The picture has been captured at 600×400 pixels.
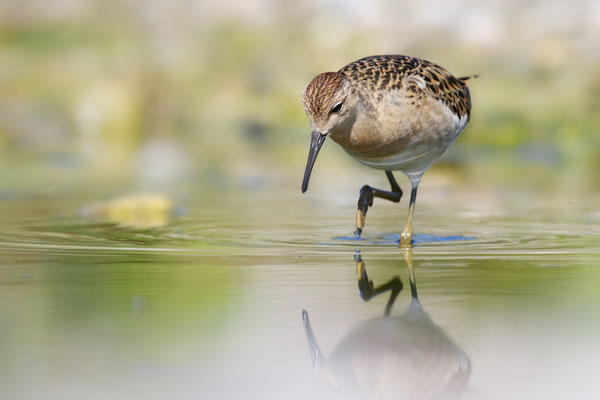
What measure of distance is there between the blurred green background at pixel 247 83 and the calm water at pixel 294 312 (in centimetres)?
507

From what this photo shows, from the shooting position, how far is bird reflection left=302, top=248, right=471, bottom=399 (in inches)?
150

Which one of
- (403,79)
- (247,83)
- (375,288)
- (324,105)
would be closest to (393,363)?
(375,288)

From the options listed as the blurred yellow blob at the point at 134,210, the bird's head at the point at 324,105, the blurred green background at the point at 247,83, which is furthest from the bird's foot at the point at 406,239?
the blurred green background at the point at 247,83

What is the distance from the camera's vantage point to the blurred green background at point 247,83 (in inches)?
588

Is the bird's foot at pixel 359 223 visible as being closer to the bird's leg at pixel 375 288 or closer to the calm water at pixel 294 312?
the calm water at pixel 294 312

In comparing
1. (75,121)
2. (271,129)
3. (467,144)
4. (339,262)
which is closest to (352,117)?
(339,262)

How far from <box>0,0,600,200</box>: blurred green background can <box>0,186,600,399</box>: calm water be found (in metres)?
5.07

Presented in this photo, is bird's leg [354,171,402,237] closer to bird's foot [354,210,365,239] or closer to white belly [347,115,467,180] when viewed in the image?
bird's foot [354,210,365,239]

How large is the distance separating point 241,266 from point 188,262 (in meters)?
0.37

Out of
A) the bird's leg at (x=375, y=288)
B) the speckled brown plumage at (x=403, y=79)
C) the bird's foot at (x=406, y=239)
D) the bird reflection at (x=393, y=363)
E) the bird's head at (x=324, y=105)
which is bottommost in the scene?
the bird reflection at (x=393, y=363)

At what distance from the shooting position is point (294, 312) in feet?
16.2

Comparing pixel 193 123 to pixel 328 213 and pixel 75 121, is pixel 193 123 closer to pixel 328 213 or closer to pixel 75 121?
pixel 75 121

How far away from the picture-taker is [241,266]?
20.6 feet

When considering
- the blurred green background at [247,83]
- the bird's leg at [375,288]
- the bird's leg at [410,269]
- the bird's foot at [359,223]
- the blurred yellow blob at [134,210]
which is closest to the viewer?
the bird's leg at [375,288]
